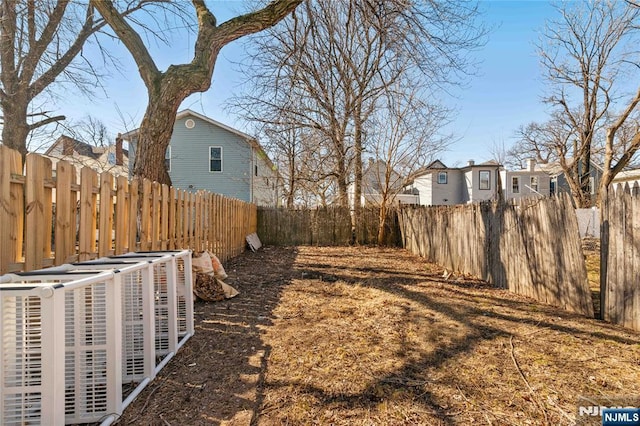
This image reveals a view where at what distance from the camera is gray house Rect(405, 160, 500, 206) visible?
88.5 ft

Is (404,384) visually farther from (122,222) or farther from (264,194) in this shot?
(264,194)

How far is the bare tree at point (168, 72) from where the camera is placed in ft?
17.7

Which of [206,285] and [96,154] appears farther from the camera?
[96,154]

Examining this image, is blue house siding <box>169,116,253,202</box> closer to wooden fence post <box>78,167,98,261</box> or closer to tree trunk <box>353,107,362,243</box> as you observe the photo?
tree trunk <box>353,107,362,243</box>

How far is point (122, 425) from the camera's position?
6.22 ft

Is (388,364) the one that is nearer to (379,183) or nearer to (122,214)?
(122,214)

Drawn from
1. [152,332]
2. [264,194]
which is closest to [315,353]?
[152,332]

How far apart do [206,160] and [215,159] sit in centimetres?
45

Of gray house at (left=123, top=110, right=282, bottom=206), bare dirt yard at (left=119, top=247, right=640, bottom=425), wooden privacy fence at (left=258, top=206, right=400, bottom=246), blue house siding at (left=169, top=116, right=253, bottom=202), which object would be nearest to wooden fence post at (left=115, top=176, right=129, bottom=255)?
bare dirt yard at (left=119, top=247, right=640, bottom=425)

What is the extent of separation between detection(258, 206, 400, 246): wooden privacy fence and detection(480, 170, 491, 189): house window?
1741cm

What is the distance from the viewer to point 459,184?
29078mm

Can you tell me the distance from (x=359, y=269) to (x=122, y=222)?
16.3ft

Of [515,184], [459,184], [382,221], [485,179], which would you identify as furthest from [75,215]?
[515,184]

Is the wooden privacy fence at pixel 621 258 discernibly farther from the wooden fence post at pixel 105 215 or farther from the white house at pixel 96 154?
the white house at pixel 96 154
